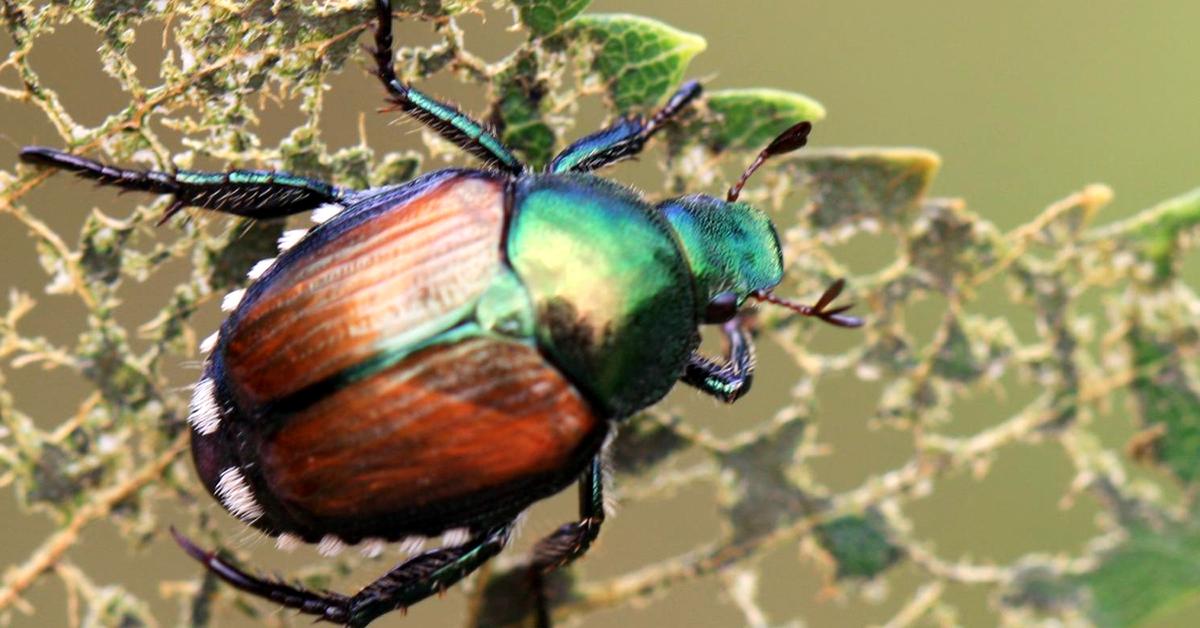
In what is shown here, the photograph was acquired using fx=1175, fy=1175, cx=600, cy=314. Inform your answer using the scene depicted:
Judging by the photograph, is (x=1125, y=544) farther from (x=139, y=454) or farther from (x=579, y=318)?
(x=139, y=454)

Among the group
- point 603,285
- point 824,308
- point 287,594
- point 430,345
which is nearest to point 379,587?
point 287,594

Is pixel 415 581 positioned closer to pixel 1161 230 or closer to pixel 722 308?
pixel 722 308

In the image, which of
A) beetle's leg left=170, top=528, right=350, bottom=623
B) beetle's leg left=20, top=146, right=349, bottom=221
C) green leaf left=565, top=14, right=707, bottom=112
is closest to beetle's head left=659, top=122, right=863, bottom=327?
green leaf left=565, top=14, right=707, bottom=112

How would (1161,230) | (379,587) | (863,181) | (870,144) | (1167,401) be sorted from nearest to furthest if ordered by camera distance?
(379,587), (863,181), (1161,230), (1167,401), (870,144)

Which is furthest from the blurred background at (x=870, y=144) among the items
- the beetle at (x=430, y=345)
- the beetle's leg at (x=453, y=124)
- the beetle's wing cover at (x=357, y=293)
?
the beetle's wing cover at (x=357, y=293)

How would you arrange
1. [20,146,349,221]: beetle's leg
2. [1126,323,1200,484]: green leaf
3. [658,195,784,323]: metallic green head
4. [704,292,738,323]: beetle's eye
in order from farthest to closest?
[1126,323,1200,484]: green leaf
[658,195,784,323]: metallic green head
[704,292,738,323]: beetle's eye
[20,146,349,221]: beetle's leg

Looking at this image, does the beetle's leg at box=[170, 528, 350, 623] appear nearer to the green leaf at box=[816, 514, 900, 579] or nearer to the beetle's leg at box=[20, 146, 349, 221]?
the beetle's leg at box=[20, 146, 349, 221]
